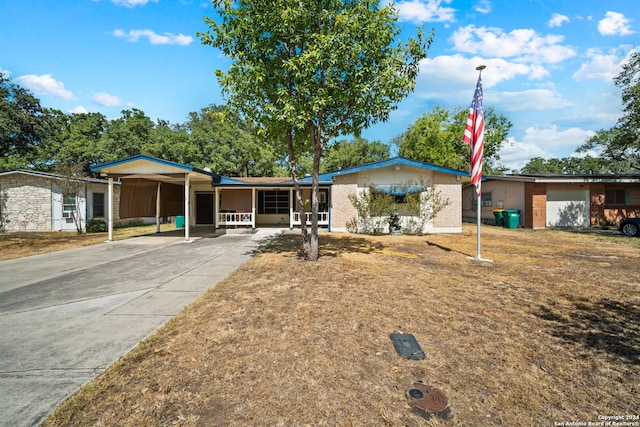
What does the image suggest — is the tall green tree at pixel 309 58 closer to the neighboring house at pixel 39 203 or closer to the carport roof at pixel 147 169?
the carport roof at pixel 147 169

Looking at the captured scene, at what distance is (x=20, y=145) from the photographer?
25.4m

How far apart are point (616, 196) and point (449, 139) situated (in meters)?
15.7

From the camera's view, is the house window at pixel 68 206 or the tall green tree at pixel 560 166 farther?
the tall green tree at pixel 560 166

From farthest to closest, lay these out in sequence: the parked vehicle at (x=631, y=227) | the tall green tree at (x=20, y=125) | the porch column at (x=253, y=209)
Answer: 1. the tall green tree at (x=20, y=125)
2. the porch column at (x=253, y=209)
3. the parked vehicle at (x=631, y=227)

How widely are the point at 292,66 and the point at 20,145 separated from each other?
3242 centimetres

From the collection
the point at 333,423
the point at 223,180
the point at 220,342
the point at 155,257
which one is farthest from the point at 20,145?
the point at 333,423

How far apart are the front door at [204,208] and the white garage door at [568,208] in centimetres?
2085

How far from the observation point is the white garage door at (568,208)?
17.3 metres

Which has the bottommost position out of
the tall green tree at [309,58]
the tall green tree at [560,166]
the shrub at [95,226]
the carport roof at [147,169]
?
the shrub at [95,226]

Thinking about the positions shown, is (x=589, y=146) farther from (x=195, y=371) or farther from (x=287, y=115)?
(x=195, y=371)

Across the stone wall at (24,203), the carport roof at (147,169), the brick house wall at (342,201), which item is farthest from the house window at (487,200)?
the stone wall at (24,203)

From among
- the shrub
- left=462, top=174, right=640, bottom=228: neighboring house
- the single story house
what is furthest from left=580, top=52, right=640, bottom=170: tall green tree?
the shrub

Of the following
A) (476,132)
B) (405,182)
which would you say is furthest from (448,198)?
(476,132)

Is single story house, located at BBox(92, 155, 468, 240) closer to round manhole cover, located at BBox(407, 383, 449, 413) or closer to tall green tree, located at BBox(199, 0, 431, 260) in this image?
tall green tree, located at BBox(199, 0, 431, 260)
